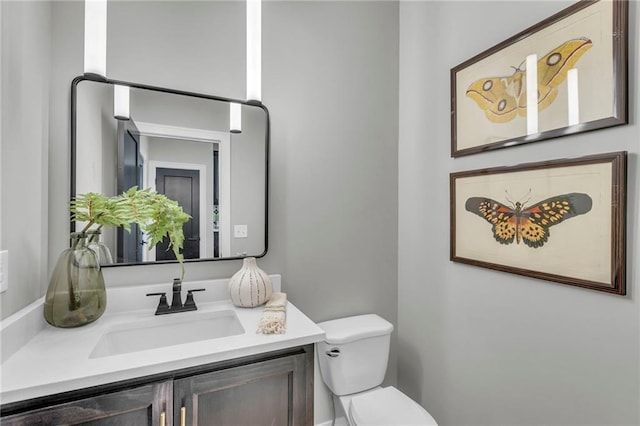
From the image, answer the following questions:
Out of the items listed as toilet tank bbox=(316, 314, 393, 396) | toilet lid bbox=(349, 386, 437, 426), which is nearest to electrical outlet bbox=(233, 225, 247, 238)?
toilet tank bbox=(316, 314, 393, 396)

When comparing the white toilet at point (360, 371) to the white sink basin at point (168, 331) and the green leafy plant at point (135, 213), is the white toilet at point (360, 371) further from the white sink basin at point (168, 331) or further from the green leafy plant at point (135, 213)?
the green leafy plant at point (135, 213)

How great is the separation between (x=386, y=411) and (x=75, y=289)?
137 centimetres

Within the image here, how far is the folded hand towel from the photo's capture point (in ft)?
3.46

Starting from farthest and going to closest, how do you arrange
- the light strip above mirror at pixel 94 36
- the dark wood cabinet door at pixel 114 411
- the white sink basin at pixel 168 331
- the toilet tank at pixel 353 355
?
1. the toilet tank at pixel 353 355
2. the white sink basin at pixel 168 331
3. the light strip above mirror at pixel 94 36
4. the dark wood cabinet door at pixel 114 411

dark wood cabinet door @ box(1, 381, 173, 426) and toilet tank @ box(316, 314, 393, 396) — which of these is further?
toilet tank @ box(316, 314, 393, 396)

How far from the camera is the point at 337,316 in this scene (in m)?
1.73

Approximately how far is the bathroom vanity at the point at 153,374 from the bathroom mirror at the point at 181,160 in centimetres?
33

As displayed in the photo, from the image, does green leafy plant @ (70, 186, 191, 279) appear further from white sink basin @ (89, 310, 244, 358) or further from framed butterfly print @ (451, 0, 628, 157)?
framed butterfly print @ (451, 0, 628, 157)

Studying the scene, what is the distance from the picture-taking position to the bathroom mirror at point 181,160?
1.25m

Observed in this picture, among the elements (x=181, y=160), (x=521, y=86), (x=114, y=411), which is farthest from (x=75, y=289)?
(x=521, y=86)

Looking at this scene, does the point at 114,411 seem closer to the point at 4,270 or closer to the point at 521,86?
the point at 4,270

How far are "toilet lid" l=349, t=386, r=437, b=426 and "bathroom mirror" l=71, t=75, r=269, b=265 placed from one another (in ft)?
2.84

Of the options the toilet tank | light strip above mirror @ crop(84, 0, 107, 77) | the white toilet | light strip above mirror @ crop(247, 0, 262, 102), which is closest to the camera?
light strip above mirror @ crop(84, 0, 107, 77)

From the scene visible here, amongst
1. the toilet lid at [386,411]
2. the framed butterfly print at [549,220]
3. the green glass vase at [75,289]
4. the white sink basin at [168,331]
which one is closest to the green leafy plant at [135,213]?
the green glass vase at [75,289]
